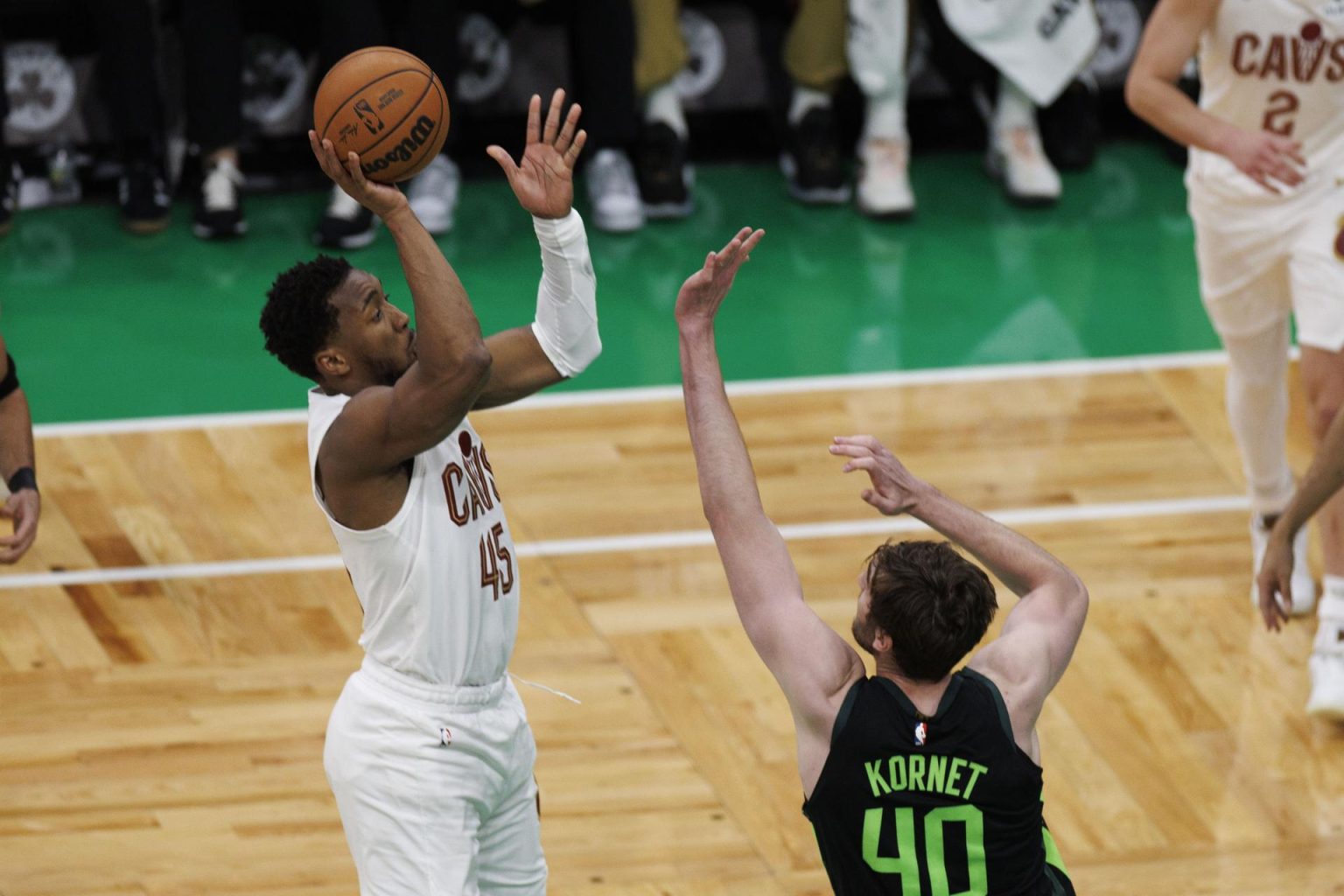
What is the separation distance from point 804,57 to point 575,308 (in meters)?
4.89

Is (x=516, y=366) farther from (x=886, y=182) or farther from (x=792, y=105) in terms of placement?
(x=792, y=105)

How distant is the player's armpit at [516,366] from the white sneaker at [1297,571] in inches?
Result: 104

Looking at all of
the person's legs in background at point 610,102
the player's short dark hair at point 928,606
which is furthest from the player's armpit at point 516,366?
the person's legs in background at point 610,102

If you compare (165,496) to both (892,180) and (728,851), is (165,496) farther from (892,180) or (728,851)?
(892,180)

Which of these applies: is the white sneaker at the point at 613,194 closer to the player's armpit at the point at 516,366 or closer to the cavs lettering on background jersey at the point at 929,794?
the player's armpit at the point at 516,366

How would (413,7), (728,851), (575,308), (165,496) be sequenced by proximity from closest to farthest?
(575,308) < (728,851) < (165,496) < (413,7)

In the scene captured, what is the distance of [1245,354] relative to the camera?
5.92 metres

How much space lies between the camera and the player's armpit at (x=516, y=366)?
13.3 feet

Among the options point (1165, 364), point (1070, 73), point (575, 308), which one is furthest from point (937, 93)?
point (575, 308)

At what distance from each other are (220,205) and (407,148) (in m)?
4.48

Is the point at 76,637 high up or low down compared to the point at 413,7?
down

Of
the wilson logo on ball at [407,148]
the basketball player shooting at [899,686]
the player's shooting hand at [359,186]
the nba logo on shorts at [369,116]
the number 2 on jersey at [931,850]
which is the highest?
the player's shooting hand at [359,186]

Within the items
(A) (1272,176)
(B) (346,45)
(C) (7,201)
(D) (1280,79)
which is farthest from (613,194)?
(A) (1272,176)

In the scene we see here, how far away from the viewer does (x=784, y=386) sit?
281 inches
